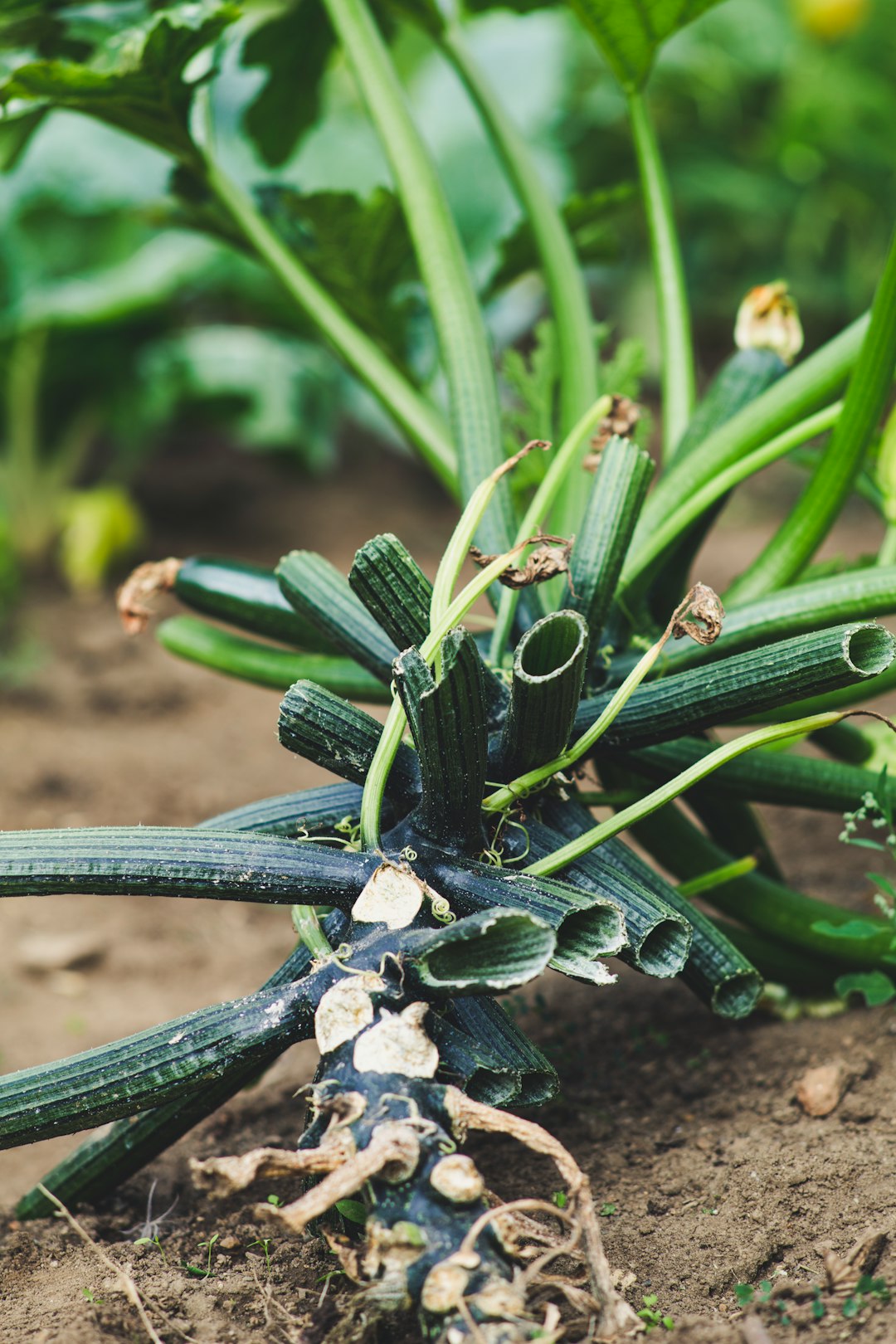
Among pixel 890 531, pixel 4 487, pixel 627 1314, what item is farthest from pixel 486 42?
pixel 627 1314

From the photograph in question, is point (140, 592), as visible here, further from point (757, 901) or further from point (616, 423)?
point (757, 901)

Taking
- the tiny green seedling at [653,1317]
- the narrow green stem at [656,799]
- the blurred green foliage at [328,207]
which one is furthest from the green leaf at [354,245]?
the tiny green seedling at [653,1317]

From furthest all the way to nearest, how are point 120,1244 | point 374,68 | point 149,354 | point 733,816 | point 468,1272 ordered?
point 149,354 → point 374,68 → point 733,816 → point 120,1244 → point 468,1272

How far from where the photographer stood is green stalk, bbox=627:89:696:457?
184 cm

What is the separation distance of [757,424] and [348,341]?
0.71m

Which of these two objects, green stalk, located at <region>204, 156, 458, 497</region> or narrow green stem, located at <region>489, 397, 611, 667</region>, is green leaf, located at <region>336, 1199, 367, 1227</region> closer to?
narrow green stem, located at <region>489, 397, 611, 667</region>

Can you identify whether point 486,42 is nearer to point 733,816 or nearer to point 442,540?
point 442,540

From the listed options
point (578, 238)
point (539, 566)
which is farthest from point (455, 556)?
point (578, 238)

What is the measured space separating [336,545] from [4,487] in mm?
1273

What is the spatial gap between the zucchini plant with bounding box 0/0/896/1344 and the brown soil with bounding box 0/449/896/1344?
0.08m

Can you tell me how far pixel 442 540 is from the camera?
4551mm

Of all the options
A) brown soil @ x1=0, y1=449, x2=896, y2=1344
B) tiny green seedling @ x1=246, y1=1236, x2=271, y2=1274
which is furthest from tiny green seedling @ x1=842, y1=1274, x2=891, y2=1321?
tiny green seedling @ x1=246, y1=1236, x2=271, y2=1274

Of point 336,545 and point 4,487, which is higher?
point 4,487

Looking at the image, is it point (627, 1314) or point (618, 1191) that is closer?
point (627, 1314)
